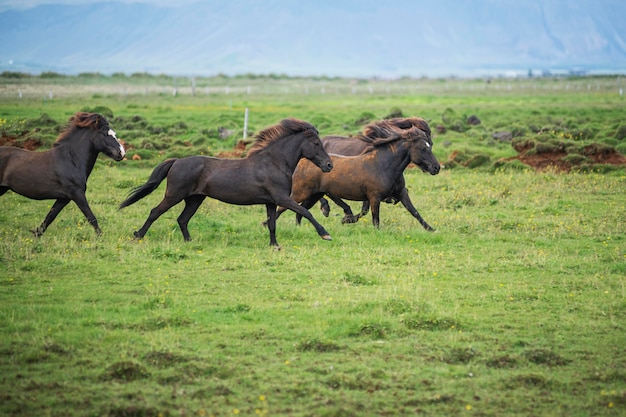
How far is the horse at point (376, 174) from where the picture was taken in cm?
1599

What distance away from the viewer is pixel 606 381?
8.02m

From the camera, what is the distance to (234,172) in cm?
1446

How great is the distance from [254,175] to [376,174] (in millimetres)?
2766

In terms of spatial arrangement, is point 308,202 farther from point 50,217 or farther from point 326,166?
point 50,217

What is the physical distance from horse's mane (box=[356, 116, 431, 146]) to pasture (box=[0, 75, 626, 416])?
1.77 meters

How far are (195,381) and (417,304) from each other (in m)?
3.58

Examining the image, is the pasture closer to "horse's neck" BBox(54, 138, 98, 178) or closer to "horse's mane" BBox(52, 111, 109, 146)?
"horse's neck" BBox(54, 138, 98, 178)

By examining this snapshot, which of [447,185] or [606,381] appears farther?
[447,185]

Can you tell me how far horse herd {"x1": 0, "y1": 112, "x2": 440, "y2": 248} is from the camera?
14422mm

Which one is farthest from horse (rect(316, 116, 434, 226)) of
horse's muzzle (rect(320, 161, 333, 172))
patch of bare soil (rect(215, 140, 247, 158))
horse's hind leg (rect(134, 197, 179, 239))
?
patch of bare soil (rect(215, 140, 247, 158))

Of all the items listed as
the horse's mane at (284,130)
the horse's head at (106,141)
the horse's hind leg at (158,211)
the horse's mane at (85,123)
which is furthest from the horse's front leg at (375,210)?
the horse's mane at (85,123)

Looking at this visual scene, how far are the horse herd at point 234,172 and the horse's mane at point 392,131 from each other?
0.19 feet

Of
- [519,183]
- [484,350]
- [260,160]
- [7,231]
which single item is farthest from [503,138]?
[484,350]

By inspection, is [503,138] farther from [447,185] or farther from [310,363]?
[310,363]
